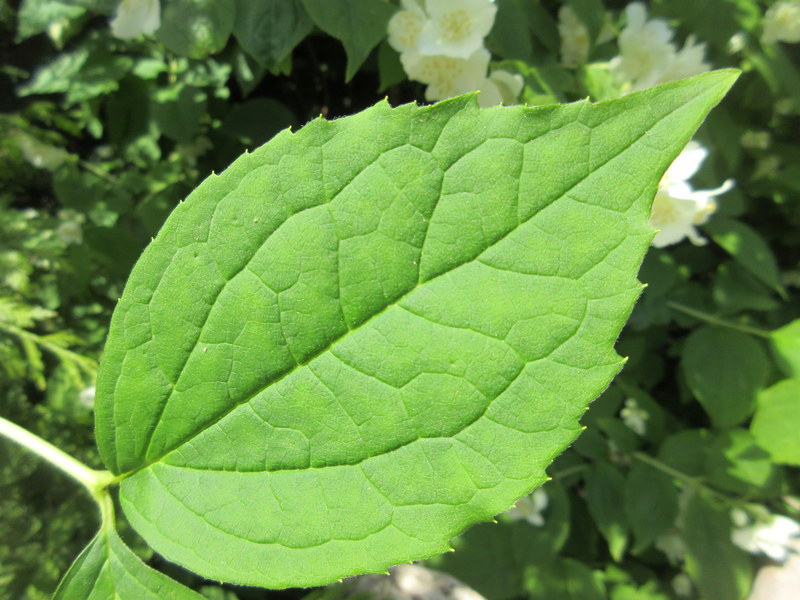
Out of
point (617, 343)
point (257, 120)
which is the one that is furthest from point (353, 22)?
point (617, 343)

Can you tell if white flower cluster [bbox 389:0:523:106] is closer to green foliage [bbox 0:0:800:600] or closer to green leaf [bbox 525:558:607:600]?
green foliage [bbox 0:0:800:600]

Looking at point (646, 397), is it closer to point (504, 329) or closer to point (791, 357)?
point (791, 357)

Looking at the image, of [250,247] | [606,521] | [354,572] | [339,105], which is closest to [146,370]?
[250,247]

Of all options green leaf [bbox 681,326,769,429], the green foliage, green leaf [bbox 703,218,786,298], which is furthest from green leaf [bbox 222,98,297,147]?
green leaf [bbox 681,326,769,429]

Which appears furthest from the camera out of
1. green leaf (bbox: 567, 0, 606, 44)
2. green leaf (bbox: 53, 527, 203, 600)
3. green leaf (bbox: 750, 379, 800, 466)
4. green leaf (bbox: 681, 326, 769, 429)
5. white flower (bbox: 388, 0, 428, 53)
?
green leaf (bbox: 681, 326, 769, 429)

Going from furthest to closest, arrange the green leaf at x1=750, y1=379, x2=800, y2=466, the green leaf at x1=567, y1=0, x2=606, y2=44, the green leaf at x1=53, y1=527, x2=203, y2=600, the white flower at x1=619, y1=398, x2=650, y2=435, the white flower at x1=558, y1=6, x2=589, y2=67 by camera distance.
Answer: the white flower at x1=619, y1=398, x2=650, y2=435, the green leaf at x1=750, y1=379, x2=800, y2=466, the white flower at x1=558, y1=6, x2=589, y2=67, the green leaf at x1=567, y1=0, x2=606, y2=44, the green leaf at x1=53, y1=527, x2=203, y2=600

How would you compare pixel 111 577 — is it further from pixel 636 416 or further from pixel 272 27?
pixel 636 416
